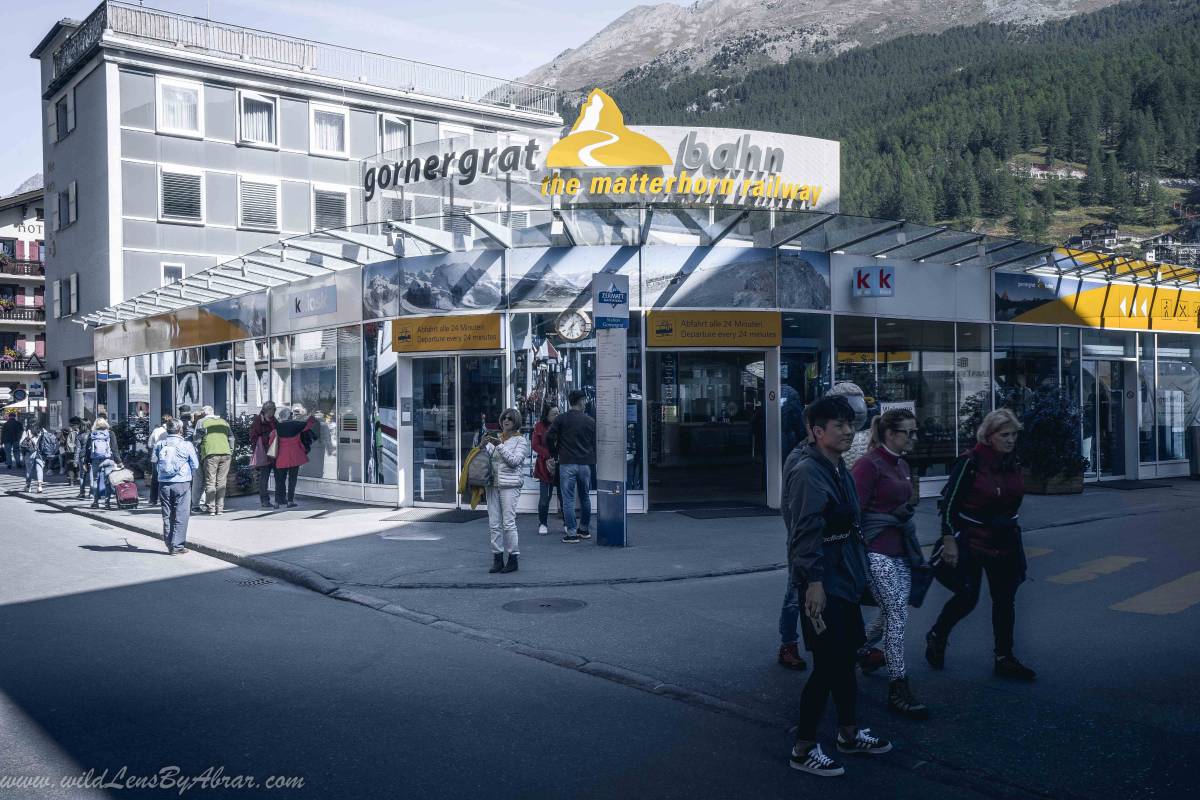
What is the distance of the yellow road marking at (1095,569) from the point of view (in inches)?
385

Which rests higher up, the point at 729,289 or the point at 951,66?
the point at 951,66

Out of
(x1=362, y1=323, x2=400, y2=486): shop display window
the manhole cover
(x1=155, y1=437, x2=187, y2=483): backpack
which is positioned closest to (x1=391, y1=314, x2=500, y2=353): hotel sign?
(x1=362, y1=323, x2=400, y2=486): shop display window

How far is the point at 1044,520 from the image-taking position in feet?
46.5

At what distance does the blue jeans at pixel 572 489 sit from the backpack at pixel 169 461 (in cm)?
498

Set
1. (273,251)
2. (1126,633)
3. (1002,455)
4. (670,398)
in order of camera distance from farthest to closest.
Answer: (670,398) < (273,251) < (1126,633) < (1002,455)

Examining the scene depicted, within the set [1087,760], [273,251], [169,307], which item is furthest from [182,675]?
[169,307]

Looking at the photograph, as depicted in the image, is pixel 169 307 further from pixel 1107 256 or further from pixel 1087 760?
pixel 1087 760

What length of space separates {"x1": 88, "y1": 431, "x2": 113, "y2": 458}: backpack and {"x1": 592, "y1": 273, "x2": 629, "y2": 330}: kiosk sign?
11.6 meters

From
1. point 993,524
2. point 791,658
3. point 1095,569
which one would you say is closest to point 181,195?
point 1095,569

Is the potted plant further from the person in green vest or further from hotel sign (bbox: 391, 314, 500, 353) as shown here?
the person in green vest

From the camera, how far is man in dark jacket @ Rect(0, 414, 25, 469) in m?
32.4

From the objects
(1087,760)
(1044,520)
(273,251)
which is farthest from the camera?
(273,251)

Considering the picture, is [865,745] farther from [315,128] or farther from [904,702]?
[315,128]

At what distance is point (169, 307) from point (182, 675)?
2159 centimetres
